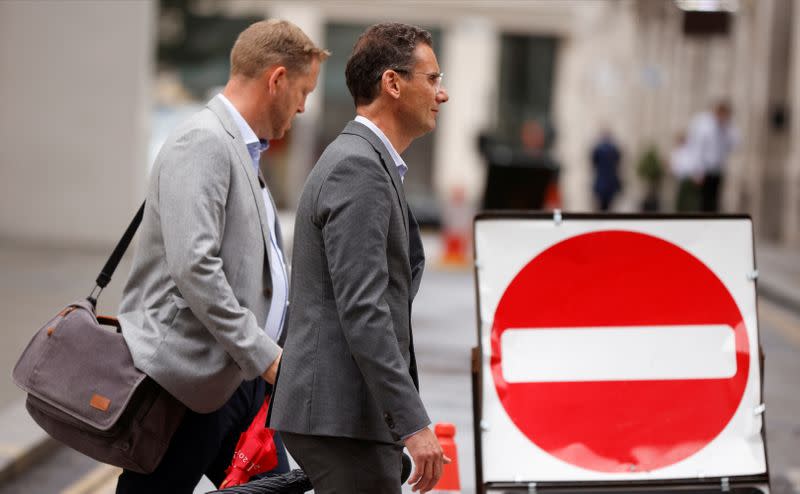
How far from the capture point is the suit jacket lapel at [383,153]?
3.17 meters

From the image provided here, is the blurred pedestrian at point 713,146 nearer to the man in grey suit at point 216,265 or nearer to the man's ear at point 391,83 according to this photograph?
the man in grey suit at point 216,265

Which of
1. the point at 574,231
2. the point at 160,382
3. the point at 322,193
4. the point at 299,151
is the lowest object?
the point at 299,151

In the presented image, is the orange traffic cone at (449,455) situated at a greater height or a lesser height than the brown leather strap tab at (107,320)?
lesser

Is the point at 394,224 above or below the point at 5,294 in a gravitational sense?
above

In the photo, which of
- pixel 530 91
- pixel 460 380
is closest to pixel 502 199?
pixel 460 380

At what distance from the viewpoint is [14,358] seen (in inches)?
335

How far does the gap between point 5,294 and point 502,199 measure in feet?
29.1

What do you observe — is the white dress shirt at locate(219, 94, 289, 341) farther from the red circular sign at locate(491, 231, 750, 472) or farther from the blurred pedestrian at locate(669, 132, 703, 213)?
the blurred pedestrian at locate(669, 132, 703, 213)

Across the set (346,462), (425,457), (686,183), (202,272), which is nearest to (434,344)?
(202,272)

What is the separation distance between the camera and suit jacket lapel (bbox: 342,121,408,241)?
10.4 ft

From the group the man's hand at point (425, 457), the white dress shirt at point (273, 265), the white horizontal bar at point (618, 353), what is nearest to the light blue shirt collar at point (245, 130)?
the white dress shirt at point (273, 265)

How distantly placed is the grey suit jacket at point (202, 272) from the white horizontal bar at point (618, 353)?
825mm

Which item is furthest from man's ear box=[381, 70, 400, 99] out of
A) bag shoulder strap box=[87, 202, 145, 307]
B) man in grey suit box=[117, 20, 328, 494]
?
bag shoulder strap box=[87, 202, 145, 307]

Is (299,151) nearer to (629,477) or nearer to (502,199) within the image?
(502,199)
